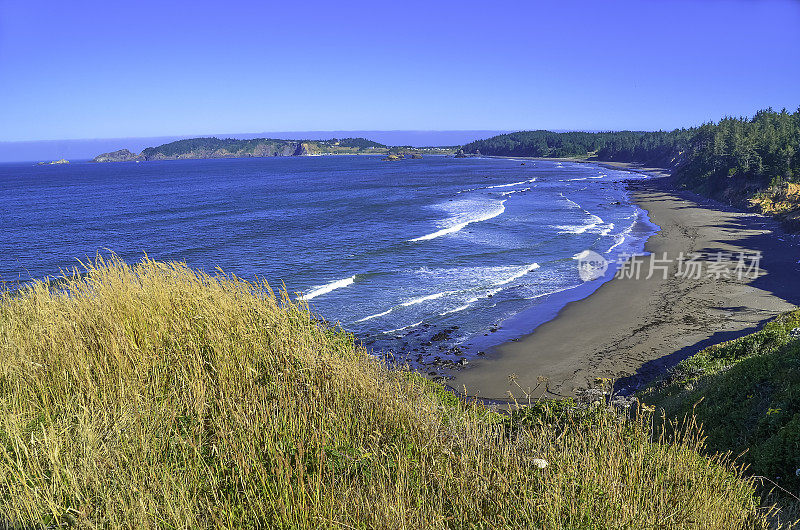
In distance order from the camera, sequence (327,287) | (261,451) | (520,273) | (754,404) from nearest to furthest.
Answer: (261,451) → (754,404) → (327,287) → (520,273)

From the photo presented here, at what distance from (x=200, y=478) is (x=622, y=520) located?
3154mm

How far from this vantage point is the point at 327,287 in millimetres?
27688

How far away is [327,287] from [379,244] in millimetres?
12388

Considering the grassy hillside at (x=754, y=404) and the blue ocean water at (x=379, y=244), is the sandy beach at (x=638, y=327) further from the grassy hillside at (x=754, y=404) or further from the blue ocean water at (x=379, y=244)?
the grassy hillside at (x=754, y=404)

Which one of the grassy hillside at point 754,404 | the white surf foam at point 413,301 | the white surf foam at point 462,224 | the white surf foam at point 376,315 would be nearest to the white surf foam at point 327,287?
the white surf foam at point 376,315

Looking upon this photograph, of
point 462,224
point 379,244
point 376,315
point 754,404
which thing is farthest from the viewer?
point 462,224

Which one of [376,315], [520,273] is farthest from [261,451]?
[520,273]

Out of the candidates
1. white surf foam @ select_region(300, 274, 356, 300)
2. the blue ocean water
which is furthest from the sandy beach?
white surf foam @ select_region(300, 274, 356, 300)

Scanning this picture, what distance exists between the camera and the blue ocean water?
2433 centimetres

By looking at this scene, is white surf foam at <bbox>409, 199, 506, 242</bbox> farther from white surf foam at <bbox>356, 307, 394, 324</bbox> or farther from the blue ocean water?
white surf foam at <bbox>356, 307, 394, 324</bbox>

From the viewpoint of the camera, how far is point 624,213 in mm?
55000

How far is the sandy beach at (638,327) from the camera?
16812 millimetres

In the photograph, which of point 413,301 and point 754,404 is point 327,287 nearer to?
point 413,301

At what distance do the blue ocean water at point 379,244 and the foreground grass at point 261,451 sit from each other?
204 centimetres
